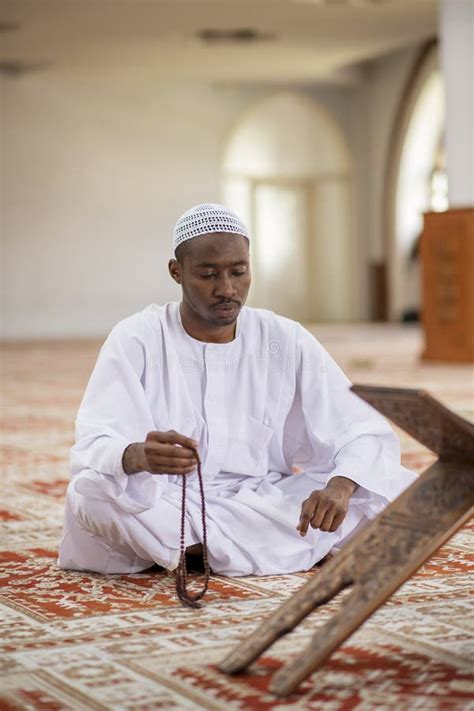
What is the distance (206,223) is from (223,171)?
1789 centimetres

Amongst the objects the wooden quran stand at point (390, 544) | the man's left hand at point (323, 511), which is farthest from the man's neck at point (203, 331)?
the wooden quran stand at point (390, 544)

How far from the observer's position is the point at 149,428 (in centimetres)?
326

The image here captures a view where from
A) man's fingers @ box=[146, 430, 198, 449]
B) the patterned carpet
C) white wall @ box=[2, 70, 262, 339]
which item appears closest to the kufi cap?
man's fingers @ box=[146, 430, 198, 449]

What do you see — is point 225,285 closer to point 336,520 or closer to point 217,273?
point 217,273

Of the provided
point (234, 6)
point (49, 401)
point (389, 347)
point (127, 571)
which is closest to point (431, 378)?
point (49, 401)

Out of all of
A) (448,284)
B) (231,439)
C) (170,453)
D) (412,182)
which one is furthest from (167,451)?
(412,182)

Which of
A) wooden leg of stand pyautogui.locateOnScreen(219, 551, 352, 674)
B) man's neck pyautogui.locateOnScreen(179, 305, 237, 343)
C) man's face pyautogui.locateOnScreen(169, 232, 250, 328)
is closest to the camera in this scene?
wooden leg of stand pyautogui.locateOnScreen(219, 551, 352, 674)

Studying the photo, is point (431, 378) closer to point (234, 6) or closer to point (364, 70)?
point (234, 6)

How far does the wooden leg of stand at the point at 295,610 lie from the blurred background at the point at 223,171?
15537 mm

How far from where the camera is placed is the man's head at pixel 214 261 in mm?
3162

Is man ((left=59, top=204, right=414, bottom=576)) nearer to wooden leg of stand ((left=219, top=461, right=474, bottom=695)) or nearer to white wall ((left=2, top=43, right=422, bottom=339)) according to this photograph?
wooden leg of stand ((left=219, top=461, right=474, bottom=695))

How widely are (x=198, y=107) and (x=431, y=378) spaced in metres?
11.5

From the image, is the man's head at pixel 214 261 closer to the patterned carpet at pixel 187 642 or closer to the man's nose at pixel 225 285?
the man's nose at pixel 225 285

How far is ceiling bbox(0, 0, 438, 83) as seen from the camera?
47.4 ft
